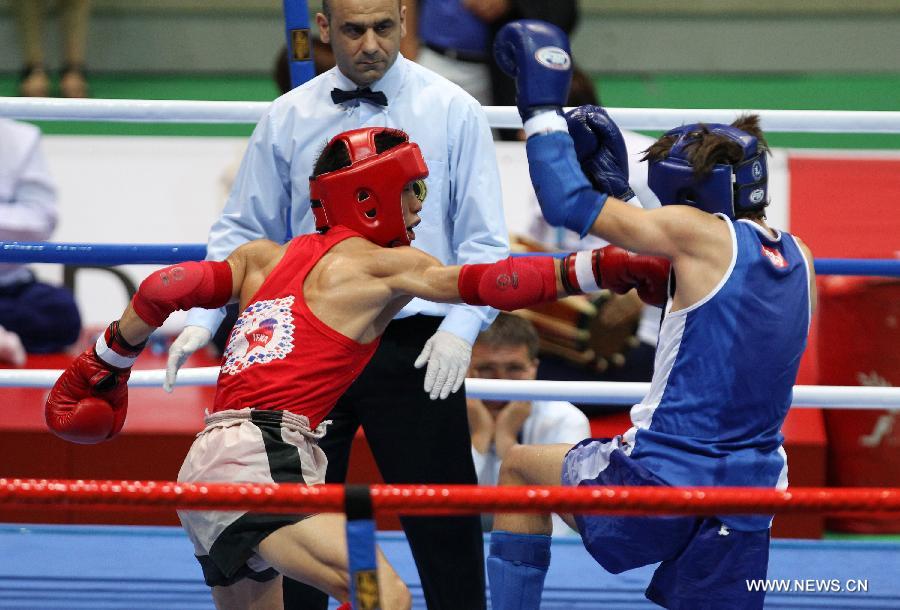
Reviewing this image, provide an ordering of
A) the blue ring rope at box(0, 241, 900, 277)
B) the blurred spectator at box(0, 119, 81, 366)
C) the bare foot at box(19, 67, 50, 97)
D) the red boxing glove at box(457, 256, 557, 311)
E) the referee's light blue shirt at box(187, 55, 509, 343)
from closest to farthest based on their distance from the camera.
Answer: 1. the red boxing glove at box(457, 256, 557, 311)
2. the referee's light blue shirt at box(187, 55, 509, 343)
3. the blue ring rope at box(0, 241, 900, 277)
4. the blurred spectator at box(0, 119, 81, 366)
5. the bare foot at box(19, 67, 50, 97)

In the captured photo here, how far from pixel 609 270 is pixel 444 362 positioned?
0.37 m

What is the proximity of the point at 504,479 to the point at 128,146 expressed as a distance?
12.5 ft

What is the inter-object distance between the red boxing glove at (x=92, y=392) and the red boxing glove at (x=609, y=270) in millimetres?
871

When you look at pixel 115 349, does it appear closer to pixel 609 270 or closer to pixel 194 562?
pixel 609 270

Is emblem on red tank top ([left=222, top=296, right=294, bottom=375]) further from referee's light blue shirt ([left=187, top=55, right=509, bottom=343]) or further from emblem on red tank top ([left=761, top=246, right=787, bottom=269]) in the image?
emblem on red tank top ([left=761, top=246, right=787, bottom=269])

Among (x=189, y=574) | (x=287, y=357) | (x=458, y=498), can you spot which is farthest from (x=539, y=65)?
(x=189, y=574)

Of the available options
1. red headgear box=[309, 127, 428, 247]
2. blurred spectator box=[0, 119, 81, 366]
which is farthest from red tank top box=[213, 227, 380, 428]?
blurred spectator box=[0, 119, 81, 366]

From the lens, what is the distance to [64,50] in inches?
336

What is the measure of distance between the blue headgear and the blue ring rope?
748mm

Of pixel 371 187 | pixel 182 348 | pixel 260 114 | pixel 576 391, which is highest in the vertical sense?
pixel 371 187

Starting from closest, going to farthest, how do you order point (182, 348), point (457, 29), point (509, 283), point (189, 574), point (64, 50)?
point (509, 283) → point (182, 348) → point (189, 574) → point (457, 29) → point (64, 50)

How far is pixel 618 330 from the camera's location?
179 inches

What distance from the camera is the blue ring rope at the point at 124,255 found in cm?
323

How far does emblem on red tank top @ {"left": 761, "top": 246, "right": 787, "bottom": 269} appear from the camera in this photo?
2396mm
